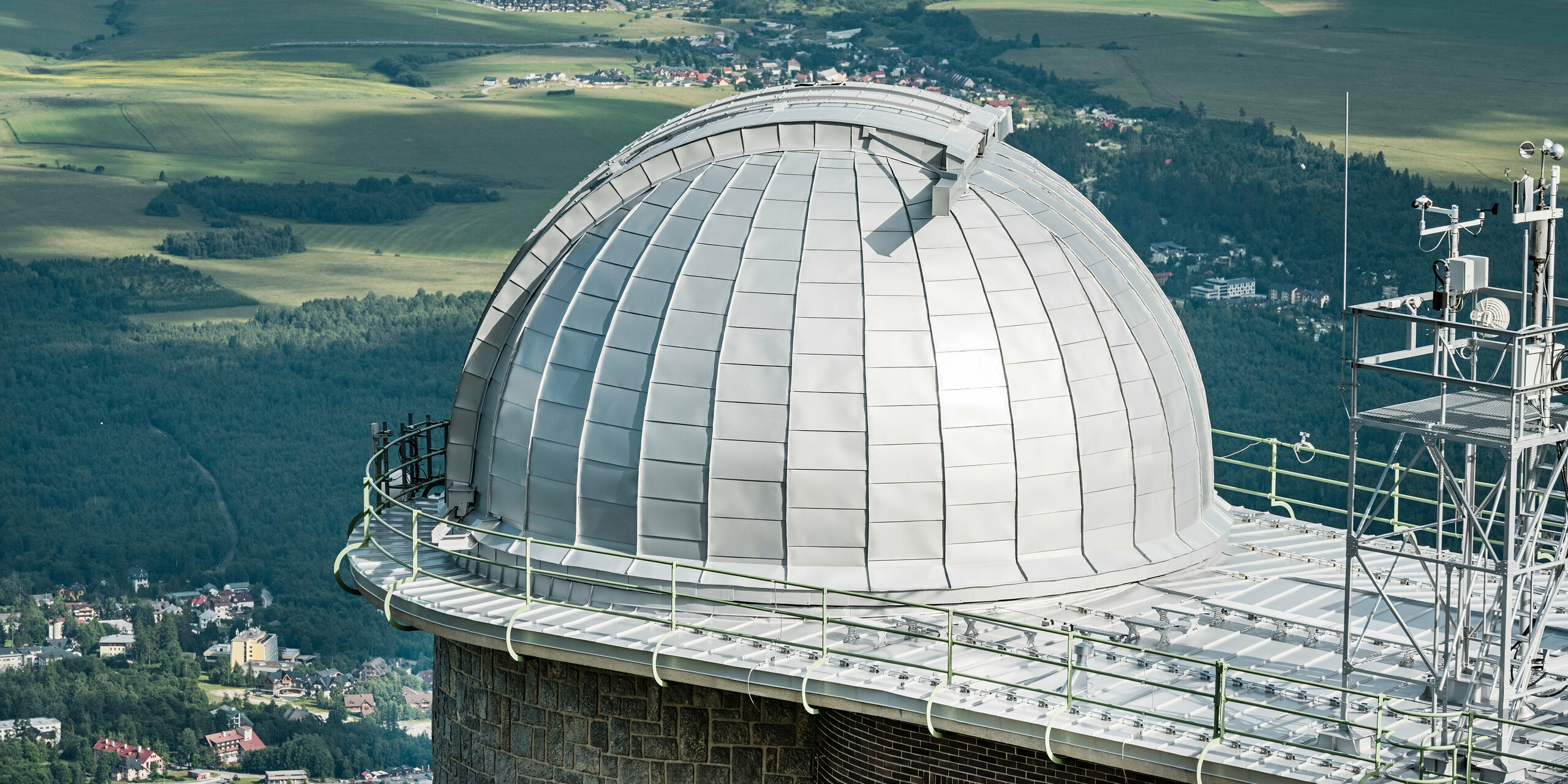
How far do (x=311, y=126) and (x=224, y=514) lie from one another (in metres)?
31.9

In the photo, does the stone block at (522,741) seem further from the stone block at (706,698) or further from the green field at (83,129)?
the green field at (83,129)

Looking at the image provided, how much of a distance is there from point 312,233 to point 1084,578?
110 m

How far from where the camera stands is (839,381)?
27.1 metres

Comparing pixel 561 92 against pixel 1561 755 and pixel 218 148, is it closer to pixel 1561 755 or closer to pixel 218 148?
pixel 218 148

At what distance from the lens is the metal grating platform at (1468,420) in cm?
2223

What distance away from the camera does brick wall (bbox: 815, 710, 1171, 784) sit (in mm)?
24281

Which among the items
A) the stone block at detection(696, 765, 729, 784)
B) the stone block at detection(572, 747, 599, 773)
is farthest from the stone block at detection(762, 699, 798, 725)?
the stone block at detection(572, 747, 599, 773)

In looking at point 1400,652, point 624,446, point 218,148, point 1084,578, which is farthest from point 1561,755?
point 218,148

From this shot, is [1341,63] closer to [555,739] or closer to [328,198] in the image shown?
[328,198]

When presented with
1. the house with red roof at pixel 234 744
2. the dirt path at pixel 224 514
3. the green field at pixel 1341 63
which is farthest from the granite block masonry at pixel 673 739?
the dirt path at pixel 224 514

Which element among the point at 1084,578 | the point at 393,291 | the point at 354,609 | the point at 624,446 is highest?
the point at 624,446

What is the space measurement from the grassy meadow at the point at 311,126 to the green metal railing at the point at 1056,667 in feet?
307

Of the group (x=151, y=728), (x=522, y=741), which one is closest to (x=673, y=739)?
(x=522, y=741)

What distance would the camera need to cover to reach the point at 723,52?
135 meters
